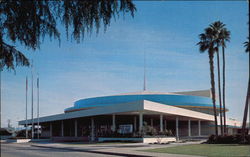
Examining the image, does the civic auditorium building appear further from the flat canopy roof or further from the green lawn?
the green lawn

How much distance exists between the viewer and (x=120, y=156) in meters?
21.4

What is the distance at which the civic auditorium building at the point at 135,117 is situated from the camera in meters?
42.4

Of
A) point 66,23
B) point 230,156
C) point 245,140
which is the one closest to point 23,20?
point 66,23

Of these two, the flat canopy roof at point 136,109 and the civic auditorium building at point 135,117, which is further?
the civic auditorium building at point 135,117

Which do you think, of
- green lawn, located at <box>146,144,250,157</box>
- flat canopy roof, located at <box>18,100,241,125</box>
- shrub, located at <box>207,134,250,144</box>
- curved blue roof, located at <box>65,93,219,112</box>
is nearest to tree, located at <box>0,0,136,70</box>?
green lawn, located at <box>146,144,250,157</box>

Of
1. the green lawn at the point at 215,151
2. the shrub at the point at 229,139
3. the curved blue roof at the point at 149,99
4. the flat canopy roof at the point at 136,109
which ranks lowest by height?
the shrub at the point at 229,139

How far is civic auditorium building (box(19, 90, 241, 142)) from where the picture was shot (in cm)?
4244

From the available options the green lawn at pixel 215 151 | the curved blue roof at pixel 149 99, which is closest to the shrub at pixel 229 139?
the green lawn at pixel 215 151

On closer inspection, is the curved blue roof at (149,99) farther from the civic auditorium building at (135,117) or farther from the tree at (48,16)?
the tree at (48,16)

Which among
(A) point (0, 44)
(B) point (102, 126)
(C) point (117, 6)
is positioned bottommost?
(B) point (102, 126)

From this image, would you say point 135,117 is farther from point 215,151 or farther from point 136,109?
point 215,151

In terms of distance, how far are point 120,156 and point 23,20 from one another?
16745 mm

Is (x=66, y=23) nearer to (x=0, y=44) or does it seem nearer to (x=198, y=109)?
(x=0, y=44)

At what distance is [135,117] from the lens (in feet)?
182
